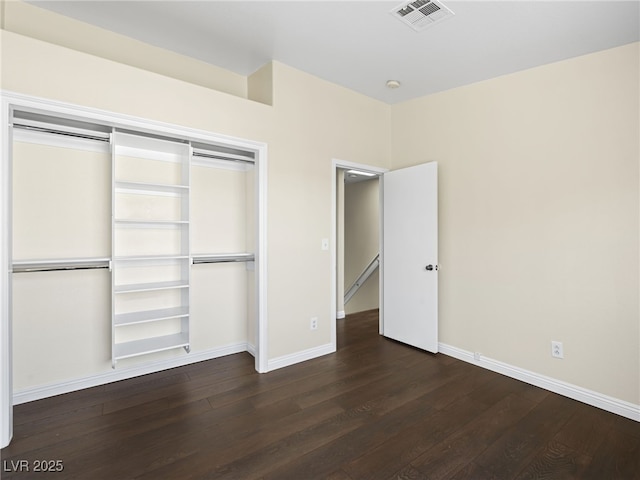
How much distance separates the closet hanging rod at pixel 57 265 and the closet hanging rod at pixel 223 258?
74 centimetres

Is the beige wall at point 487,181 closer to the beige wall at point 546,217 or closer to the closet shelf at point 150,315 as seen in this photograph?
the beige wall at point 546,217

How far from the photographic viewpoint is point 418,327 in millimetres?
3643

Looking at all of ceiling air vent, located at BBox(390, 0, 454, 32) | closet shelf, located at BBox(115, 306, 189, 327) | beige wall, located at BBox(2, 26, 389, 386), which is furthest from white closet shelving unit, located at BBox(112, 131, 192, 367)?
ceiling air vent, located at BBox(390, 0, 454, 32)

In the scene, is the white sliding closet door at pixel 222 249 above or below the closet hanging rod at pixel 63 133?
below

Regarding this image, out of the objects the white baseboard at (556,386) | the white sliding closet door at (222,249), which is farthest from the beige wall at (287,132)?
the white baseboard at (556,386)

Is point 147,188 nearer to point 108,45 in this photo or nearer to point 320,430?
point 108,45

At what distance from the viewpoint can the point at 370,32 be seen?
8.34 ft

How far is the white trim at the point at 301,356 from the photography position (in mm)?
3145

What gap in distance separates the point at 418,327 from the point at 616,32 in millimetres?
2902

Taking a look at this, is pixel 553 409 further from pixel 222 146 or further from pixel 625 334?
pixel 222 146

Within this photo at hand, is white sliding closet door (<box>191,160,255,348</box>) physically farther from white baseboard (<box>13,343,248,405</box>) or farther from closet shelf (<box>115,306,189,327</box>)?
closet shelf (<box>115,306,189,327</box>)

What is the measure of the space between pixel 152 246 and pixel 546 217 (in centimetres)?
343

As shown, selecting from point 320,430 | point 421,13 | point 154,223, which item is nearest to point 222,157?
point 154,223

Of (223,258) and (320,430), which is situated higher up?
(223,258)
